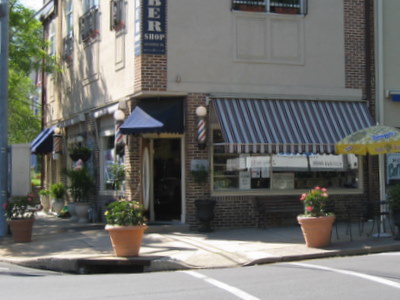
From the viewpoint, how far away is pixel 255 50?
48.2 ft

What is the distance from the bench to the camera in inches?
564

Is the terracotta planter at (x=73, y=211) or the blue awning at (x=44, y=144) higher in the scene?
the blue awning at (x=44, y=144)

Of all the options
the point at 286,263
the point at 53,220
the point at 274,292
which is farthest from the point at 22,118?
the point at 274,292

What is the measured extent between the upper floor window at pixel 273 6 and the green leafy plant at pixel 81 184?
697cm

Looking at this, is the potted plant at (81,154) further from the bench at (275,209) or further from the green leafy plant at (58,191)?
the bench at (275,209)

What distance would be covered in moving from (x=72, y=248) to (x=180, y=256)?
2748 millimetres

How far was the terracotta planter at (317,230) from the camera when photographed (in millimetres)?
11266

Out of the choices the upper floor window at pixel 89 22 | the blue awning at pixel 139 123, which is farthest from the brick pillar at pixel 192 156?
the upper floor window at pixel 89 22

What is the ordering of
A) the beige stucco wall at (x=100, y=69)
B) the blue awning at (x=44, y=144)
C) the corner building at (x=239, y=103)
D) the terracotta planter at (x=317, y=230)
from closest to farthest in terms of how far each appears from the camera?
the terracotta planter at (x=317, y=230)
the corner building at (x=239, y=103)
the beige stucco wall at (x=100, y=69)
the blue awning at (x=44, y=144)

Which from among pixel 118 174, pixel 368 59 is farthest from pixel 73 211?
pixel 368 59

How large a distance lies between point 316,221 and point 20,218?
710 cm

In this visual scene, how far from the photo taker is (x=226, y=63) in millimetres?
14516

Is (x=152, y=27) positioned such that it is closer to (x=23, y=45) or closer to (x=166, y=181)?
(x=166, y=181)

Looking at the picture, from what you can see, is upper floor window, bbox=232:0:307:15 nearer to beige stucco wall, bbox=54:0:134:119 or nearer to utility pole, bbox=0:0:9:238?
beige stucco wall, bbox=54:0:134:119
